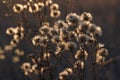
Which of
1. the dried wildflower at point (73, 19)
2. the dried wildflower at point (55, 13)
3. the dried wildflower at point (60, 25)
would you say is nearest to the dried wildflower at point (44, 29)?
the dried wildflower at point (60, 25)

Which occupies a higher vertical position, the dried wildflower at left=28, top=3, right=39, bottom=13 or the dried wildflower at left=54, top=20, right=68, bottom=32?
the dried wildflower at left=28, top=3, right=39, bottom=13

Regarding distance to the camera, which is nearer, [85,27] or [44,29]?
[85,27]

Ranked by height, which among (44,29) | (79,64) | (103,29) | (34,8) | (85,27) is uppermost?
(103,29)

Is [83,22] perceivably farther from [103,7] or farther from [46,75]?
[103,7]

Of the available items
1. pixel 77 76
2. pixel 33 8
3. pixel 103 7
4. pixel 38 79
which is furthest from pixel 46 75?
pixel 103 7

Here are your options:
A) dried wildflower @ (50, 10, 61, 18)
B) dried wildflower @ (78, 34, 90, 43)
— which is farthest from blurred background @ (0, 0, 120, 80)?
dried wildflower @ (78, 34, 90, 43)

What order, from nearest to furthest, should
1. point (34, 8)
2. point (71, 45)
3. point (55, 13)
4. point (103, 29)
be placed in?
point (71, 45)
point (34, 8)
point (55, 13)
point (103, 29)

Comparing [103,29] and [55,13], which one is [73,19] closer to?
[55,13]

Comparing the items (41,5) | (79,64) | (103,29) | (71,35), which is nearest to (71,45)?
(71,35)

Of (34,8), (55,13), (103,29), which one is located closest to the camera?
(34,8)

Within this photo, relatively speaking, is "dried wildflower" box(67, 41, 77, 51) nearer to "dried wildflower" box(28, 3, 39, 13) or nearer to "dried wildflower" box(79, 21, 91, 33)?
"dried wildflower" box(79, 21, 91, 33)
